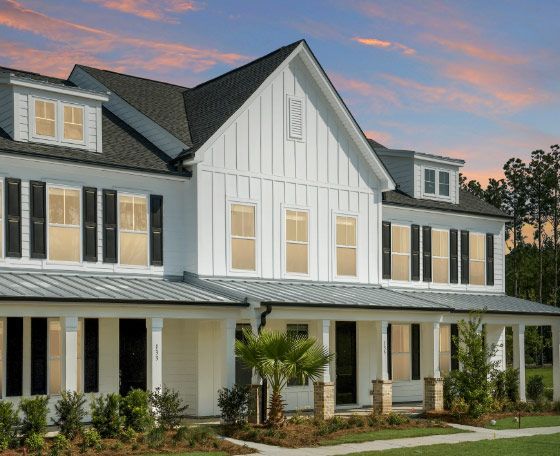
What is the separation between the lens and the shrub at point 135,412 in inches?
820

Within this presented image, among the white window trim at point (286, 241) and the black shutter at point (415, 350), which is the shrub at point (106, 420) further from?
the black shutter at point (415, 350)

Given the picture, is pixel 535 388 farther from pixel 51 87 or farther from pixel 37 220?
pixel 51 87

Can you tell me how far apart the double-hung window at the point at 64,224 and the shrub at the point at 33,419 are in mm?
5245

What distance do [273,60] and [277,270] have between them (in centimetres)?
639

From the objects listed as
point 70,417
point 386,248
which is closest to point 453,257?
point 386,248

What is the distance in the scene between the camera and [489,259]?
35906mm

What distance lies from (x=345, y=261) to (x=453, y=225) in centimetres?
655

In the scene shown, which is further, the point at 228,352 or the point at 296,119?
the point at 296,119

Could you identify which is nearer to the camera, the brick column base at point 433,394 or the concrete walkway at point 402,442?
the concrete walkway at point 402,442

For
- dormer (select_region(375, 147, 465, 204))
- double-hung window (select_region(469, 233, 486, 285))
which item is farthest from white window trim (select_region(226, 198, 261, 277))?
double-hung window (select_region(469, 233, 486, 285))

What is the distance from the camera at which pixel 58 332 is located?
78.3 ft

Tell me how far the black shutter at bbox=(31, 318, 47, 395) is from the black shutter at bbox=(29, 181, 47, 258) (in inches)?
68.4

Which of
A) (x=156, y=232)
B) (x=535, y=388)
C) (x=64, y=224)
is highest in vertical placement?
(x=64, y=224)

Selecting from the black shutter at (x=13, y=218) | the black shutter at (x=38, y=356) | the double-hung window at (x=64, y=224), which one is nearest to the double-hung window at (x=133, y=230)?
the double-hung window at (x=64, y=224)
